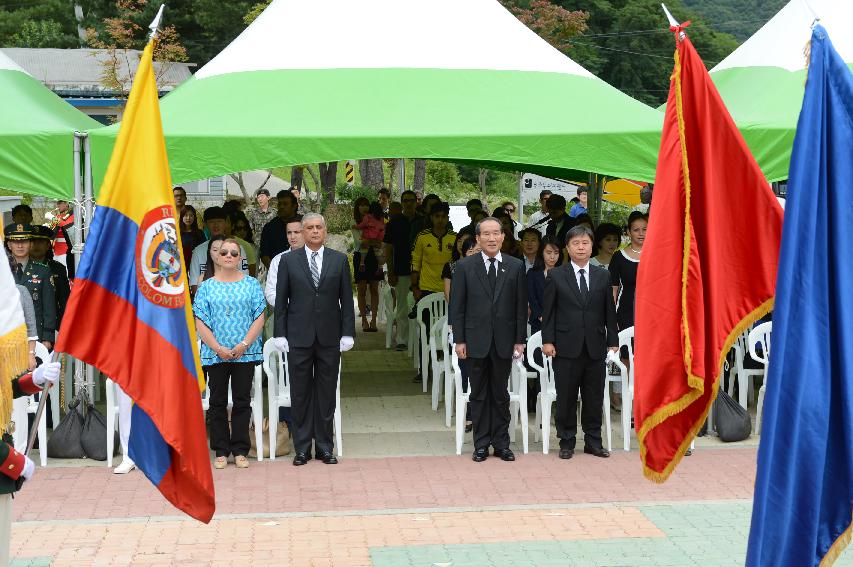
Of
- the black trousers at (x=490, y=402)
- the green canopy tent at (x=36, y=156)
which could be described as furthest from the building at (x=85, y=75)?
the black trousers at (x=490, y=402)

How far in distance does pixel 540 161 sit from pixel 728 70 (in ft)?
14.0

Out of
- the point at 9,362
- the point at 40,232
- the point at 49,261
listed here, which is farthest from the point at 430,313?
the point at 9,362

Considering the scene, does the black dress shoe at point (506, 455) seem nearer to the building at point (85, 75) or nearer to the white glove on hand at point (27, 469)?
the white glove on hand at point (27, 469)

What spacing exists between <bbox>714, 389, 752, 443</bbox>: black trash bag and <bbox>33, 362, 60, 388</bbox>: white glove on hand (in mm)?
6415

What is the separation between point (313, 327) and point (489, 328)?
1.38 meters

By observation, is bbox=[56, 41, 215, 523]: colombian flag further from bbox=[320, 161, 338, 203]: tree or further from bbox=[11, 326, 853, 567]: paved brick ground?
bbox=[320, 161, 338, 203]: tree

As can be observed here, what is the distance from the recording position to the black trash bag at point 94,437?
966 centimetres

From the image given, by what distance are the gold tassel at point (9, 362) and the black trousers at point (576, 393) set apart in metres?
5.36

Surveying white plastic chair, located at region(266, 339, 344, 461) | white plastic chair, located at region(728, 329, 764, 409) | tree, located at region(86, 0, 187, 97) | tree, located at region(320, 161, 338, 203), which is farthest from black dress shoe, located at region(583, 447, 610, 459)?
tree, located at region(86, 0, 187, 97)

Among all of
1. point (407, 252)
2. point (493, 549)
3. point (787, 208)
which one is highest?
point (787, 208)

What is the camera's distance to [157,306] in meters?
5.86

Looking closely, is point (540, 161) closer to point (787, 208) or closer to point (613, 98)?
point (613, 98)

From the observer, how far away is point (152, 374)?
5.82 metres

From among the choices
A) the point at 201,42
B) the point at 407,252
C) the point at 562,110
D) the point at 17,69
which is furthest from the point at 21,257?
the point at 201,42
